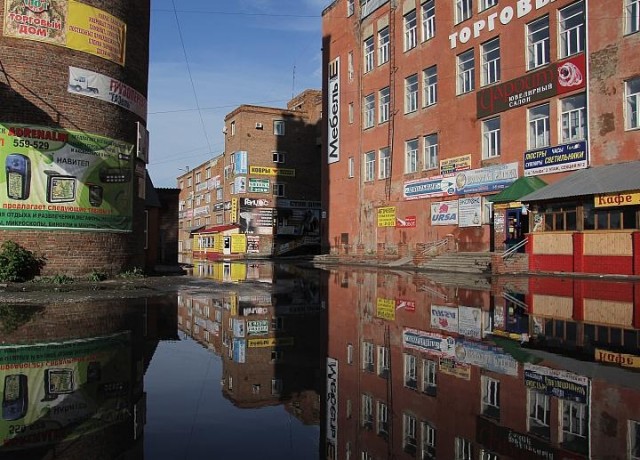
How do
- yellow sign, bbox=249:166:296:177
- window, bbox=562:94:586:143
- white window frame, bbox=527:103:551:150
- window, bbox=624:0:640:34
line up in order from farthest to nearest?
yellow sign, bbox=249:166:296:177, white window frame, bbox=527:103:551:150, window, bbox=562:94:586:143, window, bbox=624:0:640:34

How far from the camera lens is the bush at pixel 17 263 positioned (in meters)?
16.0

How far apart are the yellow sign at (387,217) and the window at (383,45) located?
10.5m

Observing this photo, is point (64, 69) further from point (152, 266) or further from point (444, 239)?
point (444, 239)

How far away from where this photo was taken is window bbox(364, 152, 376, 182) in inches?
1535

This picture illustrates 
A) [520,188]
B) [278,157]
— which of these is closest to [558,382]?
[520,188]

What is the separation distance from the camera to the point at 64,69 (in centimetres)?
1734

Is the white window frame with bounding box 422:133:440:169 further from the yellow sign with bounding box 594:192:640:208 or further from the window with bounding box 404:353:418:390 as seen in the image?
the window with bounding box 404:353:418:390

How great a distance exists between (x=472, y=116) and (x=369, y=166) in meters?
11.2

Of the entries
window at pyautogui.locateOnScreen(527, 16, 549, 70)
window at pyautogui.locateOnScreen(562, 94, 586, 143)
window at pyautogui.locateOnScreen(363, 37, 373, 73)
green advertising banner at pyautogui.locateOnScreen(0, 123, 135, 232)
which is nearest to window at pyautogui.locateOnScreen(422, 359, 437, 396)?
green advertising banner at pyautogui.locateOnScreen(0, 123, 135, 232)

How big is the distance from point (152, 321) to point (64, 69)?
11.0 m

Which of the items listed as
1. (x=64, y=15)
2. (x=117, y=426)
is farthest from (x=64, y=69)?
(x=117, y=426)

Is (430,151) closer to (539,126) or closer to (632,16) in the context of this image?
(539,126)

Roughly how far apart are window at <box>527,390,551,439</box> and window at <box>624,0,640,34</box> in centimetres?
2102

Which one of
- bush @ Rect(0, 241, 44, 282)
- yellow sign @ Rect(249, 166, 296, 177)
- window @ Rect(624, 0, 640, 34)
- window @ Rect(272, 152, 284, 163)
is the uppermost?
window @ Rect(272, 152, 284, 163)
